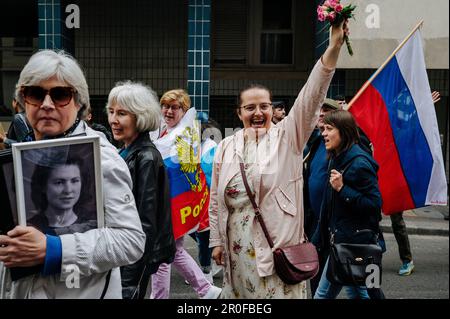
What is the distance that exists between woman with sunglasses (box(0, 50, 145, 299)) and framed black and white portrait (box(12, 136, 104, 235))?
1.5 inches

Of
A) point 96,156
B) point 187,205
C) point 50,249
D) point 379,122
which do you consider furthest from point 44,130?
point 379,122

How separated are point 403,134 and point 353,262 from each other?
1373mm

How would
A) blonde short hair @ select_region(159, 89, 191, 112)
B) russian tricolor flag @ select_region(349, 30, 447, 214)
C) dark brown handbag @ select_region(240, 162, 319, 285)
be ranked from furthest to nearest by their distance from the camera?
blonde short hair @ select_region(159, 89, 191, 112) → russian tricolor flag @ select_region(349, 30, 447, 214) → dark brown handbag @ select_region(240, 162, 319, 285)

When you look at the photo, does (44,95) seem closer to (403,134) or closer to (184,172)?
(184,172)

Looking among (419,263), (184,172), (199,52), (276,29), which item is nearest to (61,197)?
(184,172)

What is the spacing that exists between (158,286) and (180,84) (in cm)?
833

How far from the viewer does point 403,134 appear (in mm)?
4754

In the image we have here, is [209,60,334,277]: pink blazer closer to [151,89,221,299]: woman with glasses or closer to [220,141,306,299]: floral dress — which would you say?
[220,141,306,299]: floral dress

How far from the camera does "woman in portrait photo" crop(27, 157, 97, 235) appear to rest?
1.89 m

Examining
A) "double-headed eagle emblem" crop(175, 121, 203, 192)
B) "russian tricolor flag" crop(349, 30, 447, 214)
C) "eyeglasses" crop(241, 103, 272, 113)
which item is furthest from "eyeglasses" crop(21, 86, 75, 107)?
"russian tricolor flag" crop(349, 30, 447, 214)

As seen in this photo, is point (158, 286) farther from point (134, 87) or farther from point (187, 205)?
point (134, 87)

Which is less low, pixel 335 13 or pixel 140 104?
pixel 335 13

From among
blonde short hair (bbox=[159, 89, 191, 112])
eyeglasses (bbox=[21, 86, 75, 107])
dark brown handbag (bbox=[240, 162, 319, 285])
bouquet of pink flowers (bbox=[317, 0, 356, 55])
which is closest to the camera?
eyeglasses (bbox=[21, 86, 75, 107])

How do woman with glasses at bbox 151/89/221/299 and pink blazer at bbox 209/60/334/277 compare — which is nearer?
pink blazer at bbox 209/60/334/277
